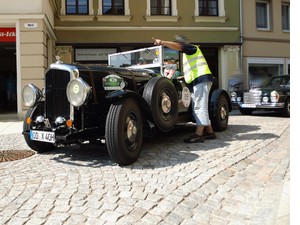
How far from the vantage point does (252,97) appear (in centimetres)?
1127

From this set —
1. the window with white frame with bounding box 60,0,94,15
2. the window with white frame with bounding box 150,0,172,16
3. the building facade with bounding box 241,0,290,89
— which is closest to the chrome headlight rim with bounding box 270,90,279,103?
the building facade with bounding box 241,0,290,89

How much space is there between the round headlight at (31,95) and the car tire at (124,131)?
141cm

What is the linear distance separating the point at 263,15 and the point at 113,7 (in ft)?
28.4

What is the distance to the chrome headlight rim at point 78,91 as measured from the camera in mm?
4114

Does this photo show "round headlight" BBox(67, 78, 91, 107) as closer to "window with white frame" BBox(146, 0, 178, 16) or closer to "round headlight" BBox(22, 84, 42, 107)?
"round headlight" BBox(22, 84, 42, 107)

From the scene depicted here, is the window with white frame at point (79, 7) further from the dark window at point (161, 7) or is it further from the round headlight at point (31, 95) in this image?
the round headlight at point (31, 95)

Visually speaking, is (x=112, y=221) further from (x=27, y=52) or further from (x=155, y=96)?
(x=27, y=52)

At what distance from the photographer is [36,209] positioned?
290 centimetres

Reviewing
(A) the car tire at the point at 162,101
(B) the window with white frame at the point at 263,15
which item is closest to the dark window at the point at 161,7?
(B) the window with white frame at the point at 263,15

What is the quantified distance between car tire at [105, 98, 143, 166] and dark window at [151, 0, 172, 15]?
12496 mm

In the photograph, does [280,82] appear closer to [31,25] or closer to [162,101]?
[162,101]

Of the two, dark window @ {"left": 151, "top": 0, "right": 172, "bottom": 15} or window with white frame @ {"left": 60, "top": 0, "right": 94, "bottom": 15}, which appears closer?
window with white frame @ {"left": 60, "top": 0, "right": 94, "bottom": 15}

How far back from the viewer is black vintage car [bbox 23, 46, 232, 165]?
164 inches
